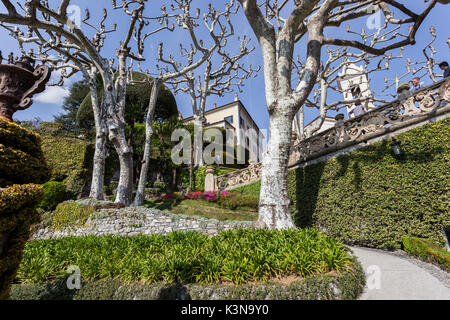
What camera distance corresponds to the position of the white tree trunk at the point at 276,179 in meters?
6.06

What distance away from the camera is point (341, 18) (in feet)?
27.1

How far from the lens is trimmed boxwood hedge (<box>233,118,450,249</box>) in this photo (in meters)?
5.57

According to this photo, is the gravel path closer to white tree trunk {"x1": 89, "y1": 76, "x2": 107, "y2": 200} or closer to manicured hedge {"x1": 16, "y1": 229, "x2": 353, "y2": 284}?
manicured hedge {"x1": 16, "y1": 229, "x2": 353, "y2": 284}

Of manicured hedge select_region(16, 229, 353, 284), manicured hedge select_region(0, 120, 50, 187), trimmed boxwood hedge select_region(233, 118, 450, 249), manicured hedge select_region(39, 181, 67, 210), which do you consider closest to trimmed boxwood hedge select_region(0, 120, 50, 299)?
manicured hedge select_region(0, 120, 50, 187)

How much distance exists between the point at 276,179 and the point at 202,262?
3.71 metres

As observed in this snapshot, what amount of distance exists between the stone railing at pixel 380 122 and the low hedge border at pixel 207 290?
18.9 ft

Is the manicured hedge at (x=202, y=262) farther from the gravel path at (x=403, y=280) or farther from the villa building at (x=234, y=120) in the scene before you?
the villa building at (x=234, y=120)

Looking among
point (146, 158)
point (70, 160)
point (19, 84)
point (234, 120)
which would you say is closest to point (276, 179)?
point (19, 84)

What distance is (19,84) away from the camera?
3230 mm

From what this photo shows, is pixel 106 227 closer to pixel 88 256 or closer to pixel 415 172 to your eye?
pixel 88 256

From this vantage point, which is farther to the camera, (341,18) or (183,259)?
(341,18)

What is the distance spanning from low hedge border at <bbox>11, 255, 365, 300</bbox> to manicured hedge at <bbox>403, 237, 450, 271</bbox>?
2510 mm
